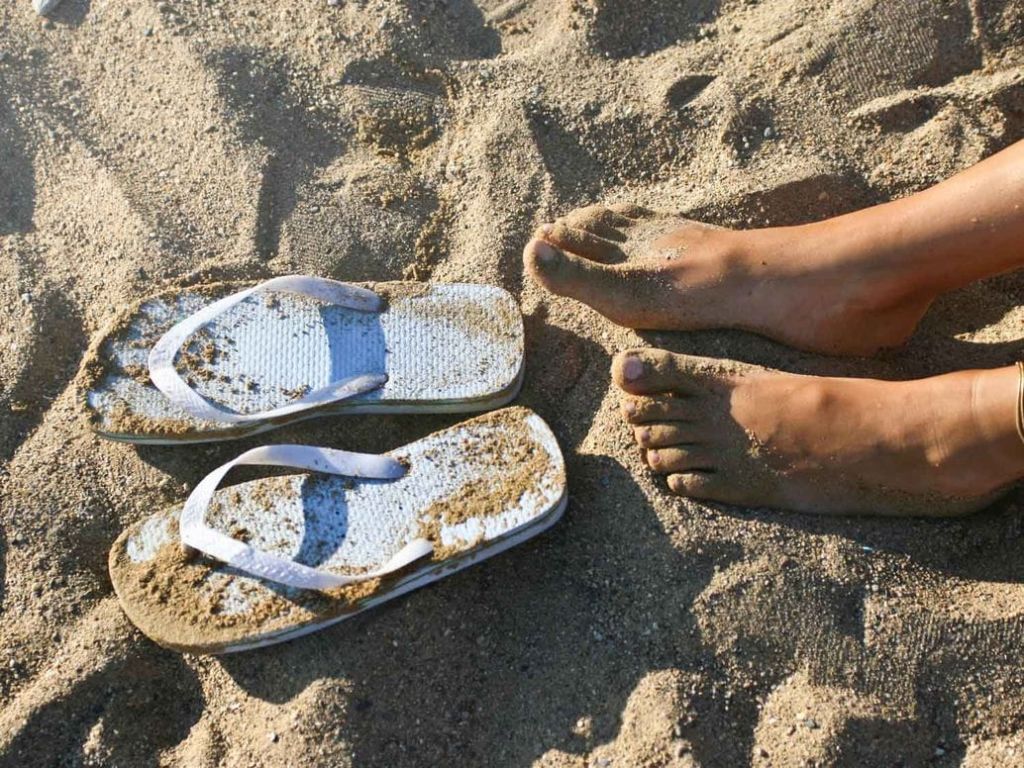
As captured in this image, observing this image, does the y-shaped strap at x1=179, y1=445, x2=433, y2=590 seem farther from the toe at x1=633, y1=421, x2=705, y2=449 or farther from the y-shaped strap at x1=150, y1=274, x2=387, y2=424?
the toe at x1=633, y1=421, x2=705, y2=449

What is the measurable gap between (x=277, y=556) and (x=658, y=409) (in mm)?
591

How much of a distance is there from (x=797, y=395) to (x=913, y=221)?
301 mm

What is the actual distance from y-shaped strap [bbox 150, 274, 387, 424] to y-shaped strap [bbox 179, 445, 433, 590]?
0.08 meters

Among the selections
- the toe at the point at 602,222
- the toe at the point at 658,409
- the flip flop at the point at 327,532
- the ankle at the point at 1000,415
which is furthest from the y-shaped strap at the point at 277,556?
the ankle at the point at 1000,415

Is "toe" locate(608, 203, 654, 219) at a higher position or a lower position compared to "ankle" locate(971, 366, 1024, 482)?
higher

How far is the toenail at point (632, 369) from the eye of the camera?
4.67 feet

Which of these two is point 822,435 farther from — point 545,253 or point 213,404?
point 213,404

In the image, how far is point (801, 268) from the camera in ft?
4.75

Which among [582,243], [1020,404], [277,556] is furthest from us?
[582,243]

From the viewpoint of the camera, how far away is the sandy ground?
124 centimetres

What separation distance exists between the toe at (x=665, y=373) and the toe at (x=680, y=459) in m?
0.09

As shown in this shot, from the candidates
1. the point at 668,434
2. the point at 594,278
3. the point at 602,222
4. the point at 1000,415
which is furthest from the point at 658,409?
the point at 1000,415

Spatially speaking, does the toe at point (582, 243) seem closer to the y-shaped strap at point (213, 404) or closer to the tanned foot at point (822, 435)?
the tanned foot at point (822, 435)

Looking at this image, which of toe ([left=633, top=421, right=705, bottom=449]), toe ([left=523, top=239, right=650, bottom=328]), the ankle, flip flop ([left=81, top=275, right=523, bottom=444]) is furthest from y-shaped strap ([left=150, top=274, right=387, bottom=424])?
the ankle
